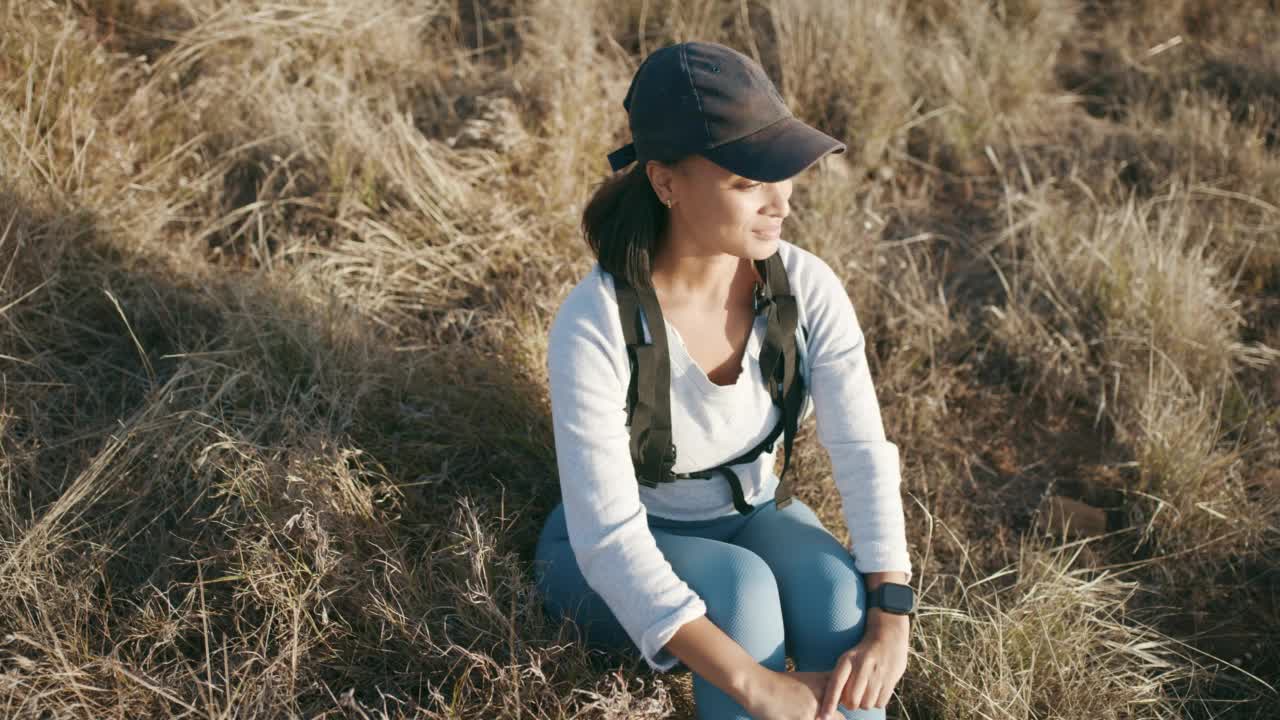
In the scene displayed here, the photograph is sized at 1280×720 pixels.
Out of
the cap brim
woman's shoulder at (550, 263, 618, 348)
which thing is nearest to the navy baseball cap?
the cap brim

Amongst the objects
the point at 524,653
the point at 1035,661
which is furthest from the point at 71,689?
the point at 1035,661

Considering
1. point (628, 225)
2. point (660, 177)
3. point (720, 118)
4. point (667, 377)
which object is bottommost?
point (667, 377)

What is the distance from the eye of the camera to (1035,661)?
7.30 ft

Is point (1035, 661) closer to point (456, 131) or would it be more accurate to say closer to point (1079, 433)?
point (1079, 433)

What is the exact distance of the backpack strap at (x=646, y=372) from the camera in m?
1.90

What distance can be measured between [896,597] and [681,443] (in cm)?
53

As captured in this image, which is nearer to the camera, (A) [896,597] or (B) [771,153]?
(B) [771,153]

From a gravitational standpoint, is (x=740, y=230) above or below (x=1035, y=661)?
above

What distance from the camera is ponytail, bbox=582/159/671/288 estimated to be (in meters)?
1.93

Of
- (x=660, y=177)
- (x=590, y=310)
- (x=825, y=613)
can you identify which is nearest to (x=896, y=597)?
(x=825, y=613)

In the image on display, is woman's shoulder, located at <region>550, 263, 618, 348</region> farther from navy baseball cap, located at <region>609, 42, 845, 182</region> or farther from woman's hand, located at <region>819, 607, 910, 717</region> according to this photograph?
woman's hand, located at <region>819, 607, 910, 717</region>

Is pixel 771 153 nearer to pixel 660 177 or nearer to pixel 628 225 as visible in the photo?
pixel 660 177

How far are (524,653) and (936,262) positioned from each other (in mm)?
2256

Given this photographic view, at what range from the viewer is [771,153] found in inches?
68.9
